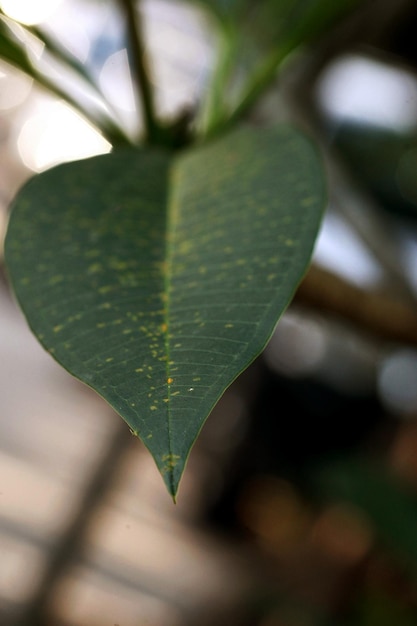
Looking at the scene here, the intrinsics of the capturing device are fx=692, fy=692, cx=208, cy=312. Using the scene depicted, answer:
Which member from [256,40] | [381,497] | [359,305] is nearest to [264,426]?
[381,497]

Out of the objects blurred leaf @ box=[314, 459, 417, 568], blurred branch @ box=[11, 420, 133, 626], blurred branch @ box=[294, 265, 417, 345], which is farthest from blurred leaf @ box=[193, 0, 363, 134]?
blurred branch @ box=[11, 420, 133, 626]

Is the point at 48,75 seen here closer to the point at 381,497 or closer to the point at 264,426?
the point at 381,497

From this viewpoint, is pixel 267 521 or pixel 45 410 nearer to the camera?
pixel 267 521

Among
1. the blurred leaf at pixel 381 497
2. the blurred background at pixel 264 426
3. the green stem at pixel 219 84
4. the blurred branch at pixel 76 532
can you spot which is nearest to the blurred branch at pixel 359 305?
the blurred background at pixel 264 426

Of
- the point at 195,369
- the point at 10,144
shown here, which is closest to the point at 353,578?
the point at 10,144

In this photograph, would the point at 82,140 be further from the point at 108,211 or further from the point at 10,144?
the point at 108,211

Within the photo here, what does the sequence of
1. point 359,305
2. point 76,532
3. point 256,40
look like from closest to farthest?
1. point 359,305
2. point 256,40
3. point 76,532

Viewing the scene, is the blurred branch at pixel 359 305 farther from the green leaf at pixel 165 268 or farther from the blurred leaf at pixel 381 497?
the blurred leaf at pixel 381 497
